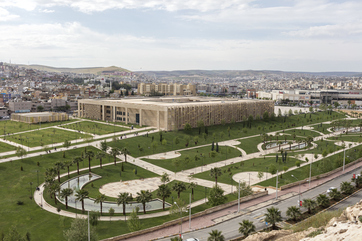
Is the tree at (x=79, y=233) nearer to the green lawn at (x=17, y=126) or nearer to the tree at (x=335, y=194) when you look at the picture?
the tree at (x=335, y=194)

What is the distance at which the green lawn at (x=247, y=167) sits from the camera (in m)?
78.5

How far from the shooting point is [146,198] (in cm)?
5588

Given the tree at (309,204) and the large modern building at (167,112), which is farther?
the large modern building at (167,112)

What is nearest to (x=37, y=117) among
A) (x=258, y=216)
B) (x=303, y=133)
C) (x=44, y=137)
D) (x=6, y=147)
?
(x=44, y=137)

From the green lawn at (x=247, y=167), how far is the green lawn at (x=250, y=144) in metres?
12.4

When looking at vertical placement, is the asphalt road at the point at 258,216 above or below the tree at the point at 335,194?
below

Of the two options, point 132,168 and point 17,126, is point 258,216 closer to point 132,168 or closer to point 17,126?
point 132,168

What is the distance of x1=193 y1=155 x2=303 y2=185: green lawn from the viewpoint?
78.5 m

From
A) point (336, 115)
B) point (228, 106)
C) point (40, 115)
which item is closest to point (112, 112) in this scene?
point (40, 115)

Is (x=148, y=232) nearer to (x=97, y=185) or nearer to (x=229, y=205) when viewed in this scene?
(x=229, y=205)

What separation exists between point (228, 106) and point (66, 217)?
110 m

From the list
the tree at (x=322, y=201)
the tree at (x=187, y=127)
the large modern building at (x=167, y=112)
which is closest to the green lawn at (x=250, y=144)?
the tree at (x=187, y=127)

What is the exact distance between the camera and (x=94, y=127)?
129125 millimetres

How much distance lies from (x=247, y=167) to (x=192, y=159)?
15847 millimetres
